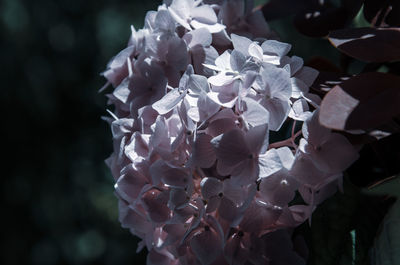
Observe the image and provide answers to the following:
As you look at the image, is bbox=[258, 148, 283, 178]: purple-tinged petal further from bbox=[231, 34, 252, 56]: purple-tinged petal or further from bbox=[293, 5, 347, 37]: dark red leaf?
bbox=[293, 5, 347, 37]: dark red leaf

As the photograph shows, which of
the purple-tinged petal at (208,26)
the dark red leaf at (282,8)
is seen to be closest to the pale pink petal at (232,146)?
the purple-tinged petal at (208,26)

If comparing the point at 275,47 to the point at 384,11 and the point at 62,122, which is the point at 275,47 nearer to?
the point at 384,11

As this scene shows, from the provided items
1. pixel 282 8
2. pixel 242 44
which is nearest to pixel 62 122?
pixel 282 8

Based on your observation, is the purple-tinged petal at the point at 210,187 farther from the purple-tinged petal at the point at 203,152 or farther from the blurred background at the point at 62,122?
the blurred background at the point at 62,122

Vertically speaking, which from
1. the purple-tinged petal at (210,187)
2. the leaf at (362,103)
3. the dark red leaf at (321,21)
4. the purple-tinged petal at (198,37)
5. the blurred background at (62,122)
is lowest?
the blurred background at (62,122)

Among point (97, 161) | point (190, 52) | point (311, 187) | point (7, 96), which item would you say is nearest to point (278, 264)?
point (311, 187)
